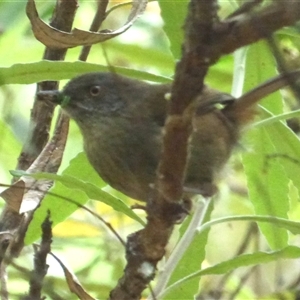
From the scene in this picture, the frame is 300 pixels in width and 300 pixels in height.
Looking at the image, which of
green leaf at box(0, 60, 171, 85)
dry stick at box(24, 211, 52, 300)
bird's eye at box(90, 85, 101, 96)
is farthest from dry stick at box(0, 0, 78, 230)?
dry stick at box(24, 211, 52, 300)

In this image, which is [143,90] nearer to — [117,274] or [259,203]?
[259,203]

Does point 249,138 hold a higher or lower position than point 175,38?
lower

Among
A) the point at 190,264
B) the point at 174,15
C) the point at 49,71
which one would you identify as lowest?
the point at 190,264

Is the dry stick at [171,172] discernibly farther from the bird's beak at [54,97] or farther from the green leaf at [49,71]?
the bird's beak at [54,97]

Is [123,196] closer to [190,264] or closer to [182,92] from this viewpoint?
[190,264]

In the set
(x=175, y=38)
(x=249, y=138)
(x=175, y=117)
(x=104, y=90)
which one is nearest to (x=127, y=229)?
(x=104, y=90)

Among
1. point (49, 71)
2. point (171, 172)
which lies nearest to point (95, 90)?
Answer: point (49, 71)
